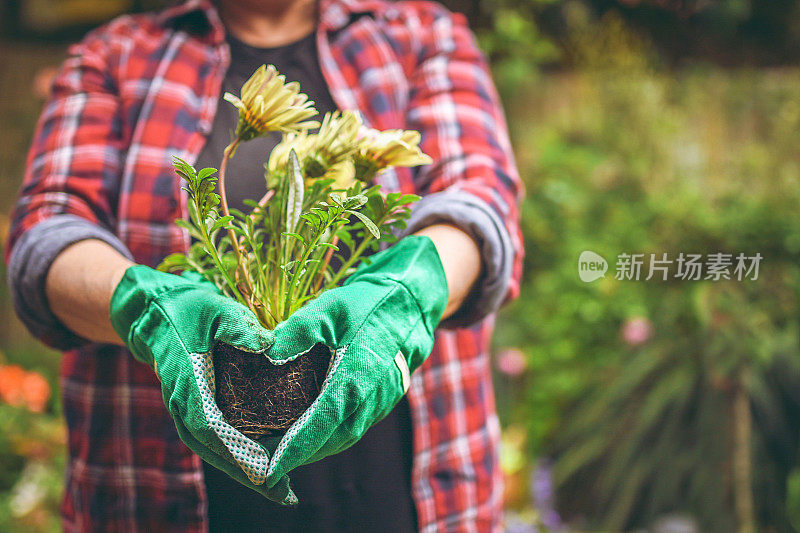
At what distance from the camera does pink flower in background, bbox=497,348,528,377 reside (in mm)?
2086

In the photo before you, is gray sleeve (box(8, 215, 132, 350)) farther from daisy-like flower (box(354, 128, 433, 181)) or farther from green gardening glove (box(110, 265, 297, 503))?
daisy-like flower (box(354, 128, 433, 181))

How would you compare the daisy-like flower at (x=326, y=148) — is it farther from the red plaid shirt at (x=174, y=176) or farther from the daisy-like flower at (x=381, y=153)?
the red plaid shirt at (x=174, y=176)

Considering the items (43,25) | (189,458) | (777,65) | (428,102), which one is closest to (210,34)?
(428,102)

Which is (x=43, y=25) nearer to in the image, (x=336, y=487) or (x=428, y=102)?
(x=428, y=102)

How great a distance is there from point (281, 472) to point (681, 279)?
1770 mm

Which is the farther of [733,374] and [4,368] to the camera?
[4,368]

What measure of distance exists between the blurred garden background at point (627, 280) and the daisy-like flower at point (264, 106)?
1598 millimetres

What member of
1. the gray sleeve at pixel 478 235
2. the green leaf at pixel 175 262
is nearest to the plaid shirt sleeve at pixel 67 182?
the green leaf at pixel 175 262

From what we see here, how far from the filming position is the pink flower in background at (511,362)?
209 cm

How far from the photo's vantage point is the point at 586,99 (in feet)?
7.61

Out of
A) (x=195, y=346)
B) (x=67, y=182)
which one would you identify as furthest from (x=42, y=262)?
(x=195, y=346)

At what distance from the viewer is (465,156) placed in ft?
2.75

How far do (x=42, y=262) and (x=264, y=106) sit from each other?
355 millimetres

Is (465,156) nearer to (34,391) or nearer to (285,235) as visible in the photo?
(285,235)
